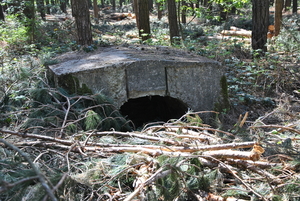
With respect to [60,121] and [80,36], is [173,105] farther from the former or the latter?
[80,36]

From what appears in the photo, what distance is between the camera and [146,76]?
181 inches

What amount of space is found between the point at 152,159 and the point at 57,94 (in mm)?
2233

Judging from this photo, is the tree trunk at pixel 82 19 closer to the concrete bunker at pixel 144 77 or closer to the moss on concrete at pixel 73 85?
the concrete bunker at pixel 144 77

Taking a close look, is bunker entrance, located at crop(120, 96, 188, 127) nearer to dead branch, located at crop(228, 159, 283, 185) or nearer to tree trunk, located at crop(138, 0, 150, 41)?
dead branch, located at crop(228, 159, 283, 185)

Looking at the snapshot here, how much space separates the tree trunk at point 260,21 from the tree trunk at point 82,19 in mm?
4541

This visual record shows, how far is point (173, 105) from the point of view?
5.53m

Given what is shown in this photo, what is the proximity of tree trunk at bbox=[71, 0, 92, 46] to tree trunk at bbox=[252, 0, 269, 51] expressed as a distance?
4.54 metres

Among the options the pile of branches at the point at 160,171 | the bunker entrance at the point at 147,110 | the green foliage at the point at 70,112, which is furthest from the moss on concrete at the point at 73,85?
the bunker entrance at the point at 147,110

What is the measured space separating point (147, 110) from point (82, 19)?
273 cm

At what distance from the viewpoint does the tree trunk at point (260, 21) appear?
802cm

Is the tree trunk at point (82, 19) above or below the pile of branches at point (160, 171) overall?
above

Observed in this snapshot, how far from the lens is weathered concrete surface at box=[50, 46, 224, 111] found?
14.5ft

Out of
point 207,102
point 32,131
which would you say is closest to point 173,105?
point 207,102

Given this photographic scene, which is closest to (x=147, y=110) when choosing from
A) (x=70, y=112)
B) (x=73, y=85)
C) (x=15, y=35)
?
(x=73, y=85)
